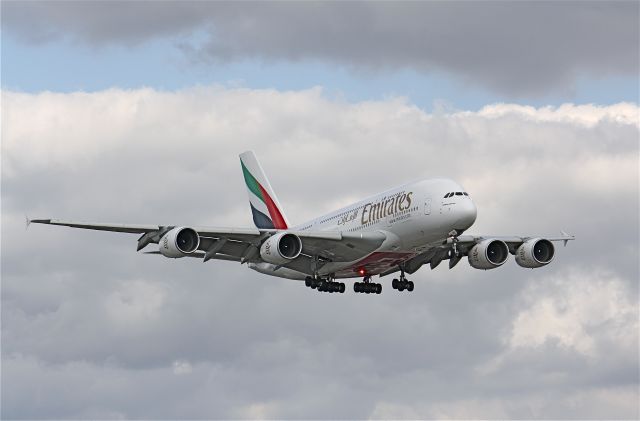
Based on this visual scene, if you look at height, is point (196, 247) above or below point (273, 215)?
below

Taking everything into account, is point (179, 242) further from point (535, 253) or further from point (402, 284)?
point (535, 253)

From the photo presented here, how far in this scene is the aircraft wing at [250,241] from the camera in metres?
72.9

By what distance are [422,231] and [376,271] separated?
9013 millimetres

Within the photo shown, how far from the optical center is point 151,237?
73.2m

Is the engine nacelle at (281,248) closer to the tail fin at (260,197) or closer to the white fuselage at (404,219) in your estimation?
the white fuselage at (404,219)

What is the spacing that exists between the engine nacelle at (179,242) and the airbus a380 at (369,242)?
56 mm

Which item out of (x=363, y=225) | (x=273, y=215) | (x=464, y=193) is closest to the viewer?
(x=464, y=193)

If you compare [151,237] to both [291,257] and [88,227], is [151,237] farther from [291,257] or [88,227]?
[291,257]

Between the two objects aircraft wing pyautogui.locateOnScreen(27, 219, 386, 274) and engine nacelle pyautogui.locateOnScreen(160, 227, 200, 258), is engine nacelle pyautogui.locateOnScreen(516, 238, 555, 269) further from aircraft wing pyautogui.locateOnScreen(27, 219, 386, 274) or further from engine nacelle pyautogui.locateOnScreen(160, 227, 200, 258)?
engine nacelle pyautogui.locateOnScreen(160, 227, 200, 258)

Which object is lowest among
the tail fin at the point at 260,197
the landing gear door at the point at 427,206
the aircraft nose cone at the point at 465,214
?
the aircraft nose cone at the point at 465,214

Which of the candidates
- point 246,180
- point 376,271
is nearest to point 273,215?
point 246,180

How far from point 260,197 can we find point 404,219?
902 inches

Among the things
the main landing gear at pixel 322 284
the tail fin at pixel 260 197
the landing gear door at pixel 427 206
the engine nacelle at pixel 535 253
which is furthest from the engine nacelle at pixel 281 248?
the engine nacelle at pixel 535 253

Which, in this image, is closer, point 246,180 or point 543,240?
point 543,240
